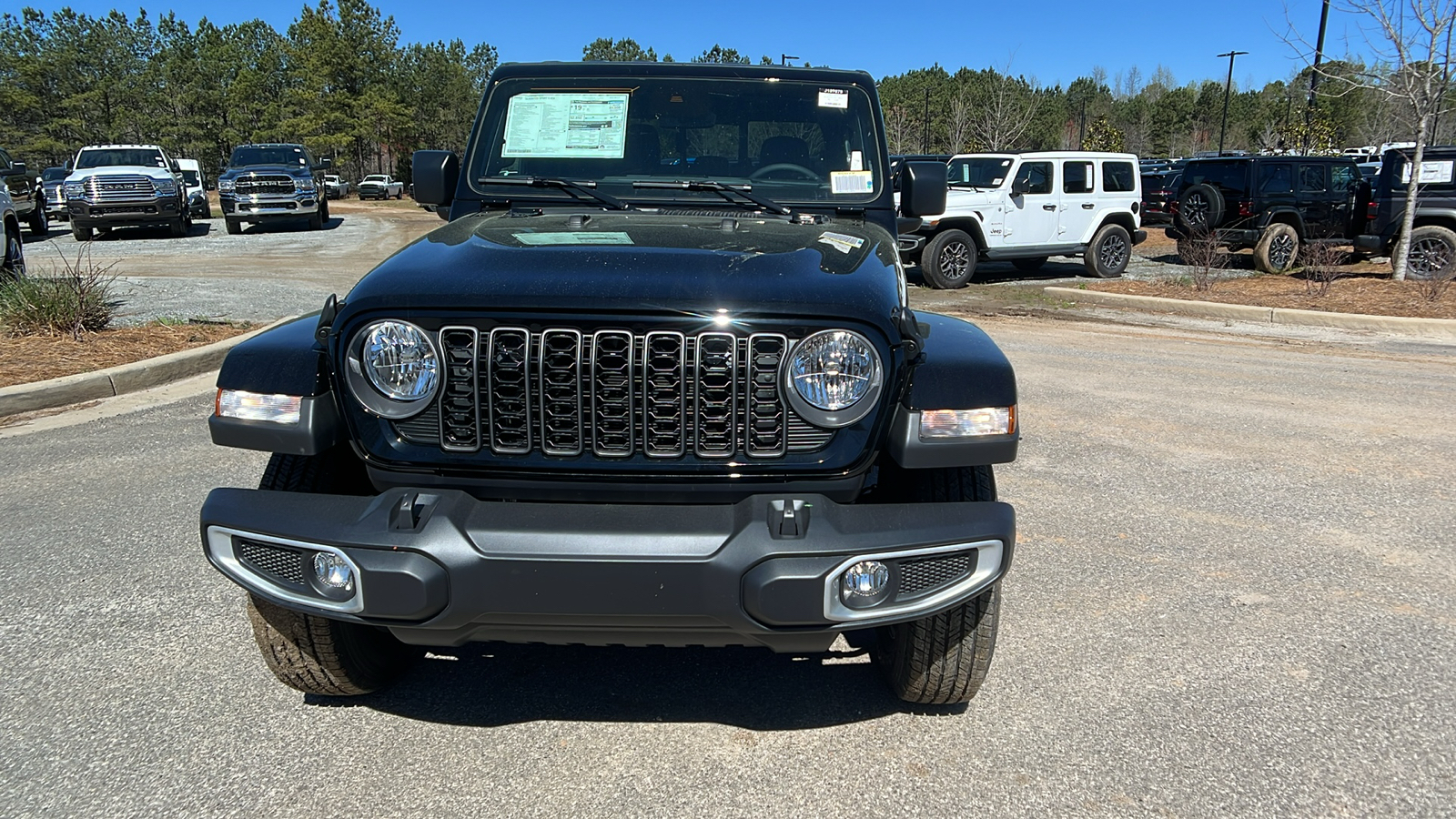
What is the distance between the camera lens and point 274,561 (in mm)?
2410

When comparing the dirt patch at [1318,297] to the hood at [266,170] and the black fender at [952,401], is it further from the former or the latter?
the hood at [266,170]

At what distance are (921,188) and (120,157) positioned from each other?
23.2 m

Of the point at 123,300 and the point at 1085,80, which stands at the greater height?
the point at 1085,80

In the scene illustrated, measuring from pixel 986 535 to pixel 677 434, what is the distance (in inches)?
28.8

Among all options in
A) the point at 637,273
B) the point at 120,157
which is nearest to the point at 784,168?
the point at 637,273

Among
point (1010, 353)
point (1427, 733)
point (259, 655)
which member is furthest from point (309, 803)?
point (1010, 353)

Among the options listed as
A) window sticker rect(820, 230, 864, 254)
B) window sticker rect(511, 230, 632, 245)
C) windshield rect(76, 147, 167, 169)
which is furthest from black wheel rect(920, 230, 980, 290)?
windshield rect(76, 147, 167, 169)

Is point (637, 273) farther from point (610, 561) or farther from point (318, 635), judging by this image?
point (318, 635)

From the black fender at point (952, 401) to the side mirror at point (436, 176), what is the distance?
2042 mm

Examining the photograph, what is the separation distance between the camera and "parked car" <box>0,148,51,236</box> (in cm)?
1353

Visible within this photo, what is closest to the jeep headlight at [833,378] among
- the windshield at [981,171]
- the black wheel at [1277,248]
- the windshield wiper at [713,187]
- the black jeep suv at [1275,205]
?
the windshield wiper at [713,187]

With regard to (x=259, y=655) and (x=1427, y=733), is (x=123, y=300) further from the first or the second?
(x=1427, y=733)

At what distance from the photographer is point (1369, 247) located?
14.6 metres

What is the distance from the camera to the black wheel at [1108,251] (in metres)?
16.0
